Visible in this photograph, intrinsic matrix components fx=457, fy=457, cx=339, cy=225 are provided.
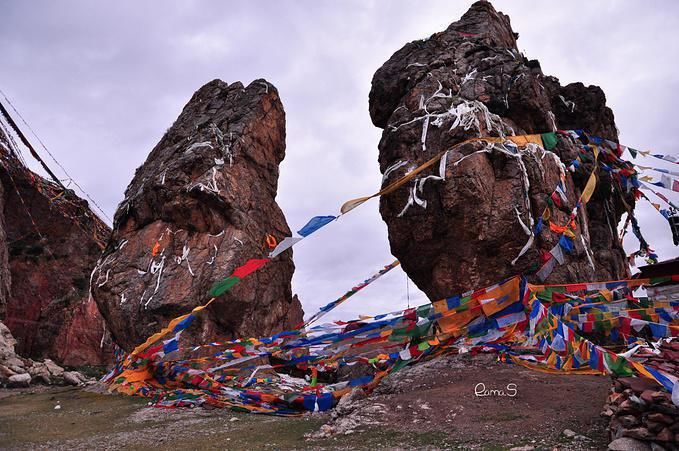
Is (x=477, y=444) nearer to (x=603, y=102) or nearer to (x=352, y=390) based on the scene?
(x=352, y=390)

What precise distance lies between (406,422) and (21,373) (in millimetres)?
15664

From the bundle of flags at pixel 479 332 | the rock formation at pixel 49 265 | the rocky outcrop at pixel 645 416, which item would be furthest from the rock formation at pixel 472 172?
the rock formation at pixel 49 265

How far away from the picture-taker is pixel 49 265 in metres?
27.8

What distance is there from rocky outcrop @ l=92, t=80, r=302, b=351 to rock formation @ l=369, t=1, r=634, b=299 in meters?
5.99

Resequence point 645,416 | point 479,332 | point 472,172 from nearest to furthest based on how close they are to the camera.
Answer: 1. point 645,416
2. point 479,332
3. point 472,172

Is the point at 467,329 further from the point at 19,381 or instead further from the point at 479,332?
the point at 19,381

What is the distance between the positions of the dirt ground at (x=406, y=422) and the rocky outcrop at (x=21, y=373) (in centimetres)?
687

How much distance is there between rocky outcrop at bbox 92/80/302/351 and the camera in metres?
14.7

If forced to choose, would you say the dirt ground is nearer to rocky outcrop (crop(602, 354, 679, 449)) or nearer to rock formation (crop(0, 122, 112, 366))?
rocky outcrop (crop(602, 354, 679, 449))

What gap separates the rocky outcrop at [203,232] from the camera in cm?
1473

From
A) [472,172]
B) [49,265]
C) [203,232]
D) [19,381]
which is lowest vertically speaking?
[19,381]

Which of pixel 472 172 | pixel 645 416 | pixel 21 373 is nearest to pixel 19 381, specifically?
pixel 21 373

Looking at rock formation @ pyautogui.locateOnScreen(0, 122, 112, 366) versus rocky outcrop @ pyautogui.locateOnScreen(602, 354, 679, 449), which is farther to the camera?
rock formation @ pyautogui.locateOnScreen(0, 122, 112, 366)

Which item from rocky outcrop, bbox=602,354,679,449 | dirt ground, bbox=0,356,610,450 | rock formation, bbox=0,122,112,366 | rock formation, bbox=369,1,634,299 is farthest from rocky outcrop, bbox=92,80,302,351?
rocky outcrop, bbox=602,354,679,449
